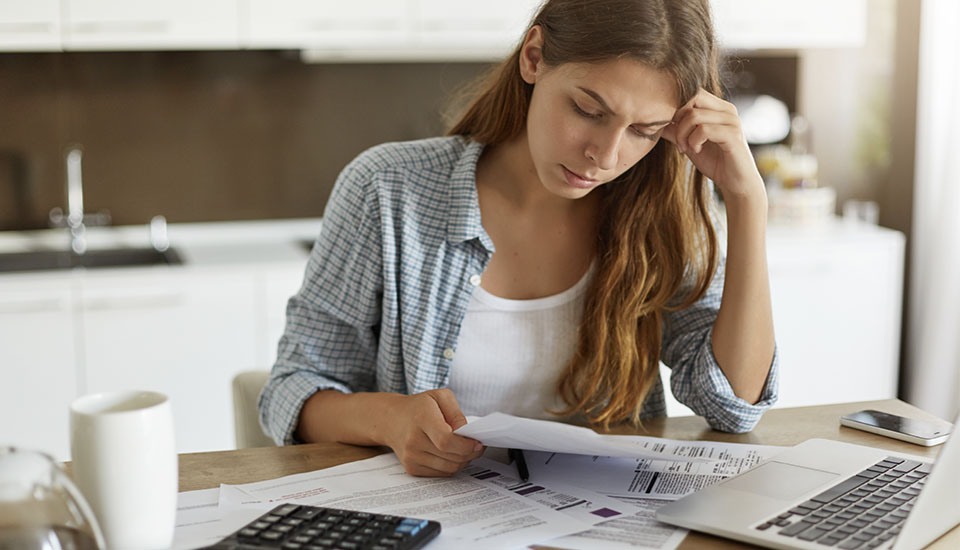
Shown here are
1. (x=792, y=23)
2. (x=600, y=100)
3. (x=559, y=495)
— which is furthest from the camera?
(x=792, y=23)

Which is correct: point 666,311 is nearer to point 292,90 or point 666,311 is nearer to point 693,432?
Answer: point 693,432

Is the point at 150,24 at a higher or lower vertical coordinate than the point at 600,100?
higher

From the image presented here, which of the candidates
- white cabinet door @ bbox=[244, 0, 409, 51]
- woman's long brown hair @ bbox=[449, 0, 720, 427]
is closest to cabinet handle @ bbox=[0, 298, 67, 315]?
white cabinet door @ bbox=[244, 0, 409, 51]

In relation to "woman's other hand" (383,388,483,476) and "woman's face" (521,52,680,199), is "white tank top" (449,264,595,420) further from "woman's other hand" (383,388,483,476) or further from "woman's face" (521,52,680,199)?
"woman's other hand" (383,388,483,476)

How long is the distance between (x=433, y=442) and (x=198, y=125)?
2.37 meters

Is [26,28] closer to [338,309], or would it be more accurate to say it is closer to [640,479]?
[338,309]

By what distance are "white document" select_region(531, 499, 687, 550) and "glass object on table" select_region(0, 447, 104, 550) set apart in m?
0.41

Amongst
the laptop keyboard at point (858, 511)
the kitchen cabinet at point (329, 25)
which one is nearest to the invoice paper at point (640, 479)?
the laptop keyboard at point (858, 511)

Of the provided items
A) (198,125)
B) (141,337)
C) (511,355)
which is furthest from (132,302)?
(511,355)

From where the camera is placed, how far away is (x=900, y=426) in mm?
1303

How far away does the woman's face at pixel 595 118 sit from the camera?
1.28 meters

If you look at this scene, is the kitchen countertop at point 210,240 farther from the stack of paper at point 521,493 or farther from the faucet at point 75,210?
the stack of paper at point 521,493

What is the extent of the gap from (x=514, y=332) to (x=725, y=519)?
59 cm

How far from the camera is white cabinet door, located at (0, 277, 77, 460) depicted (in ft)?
8.66
